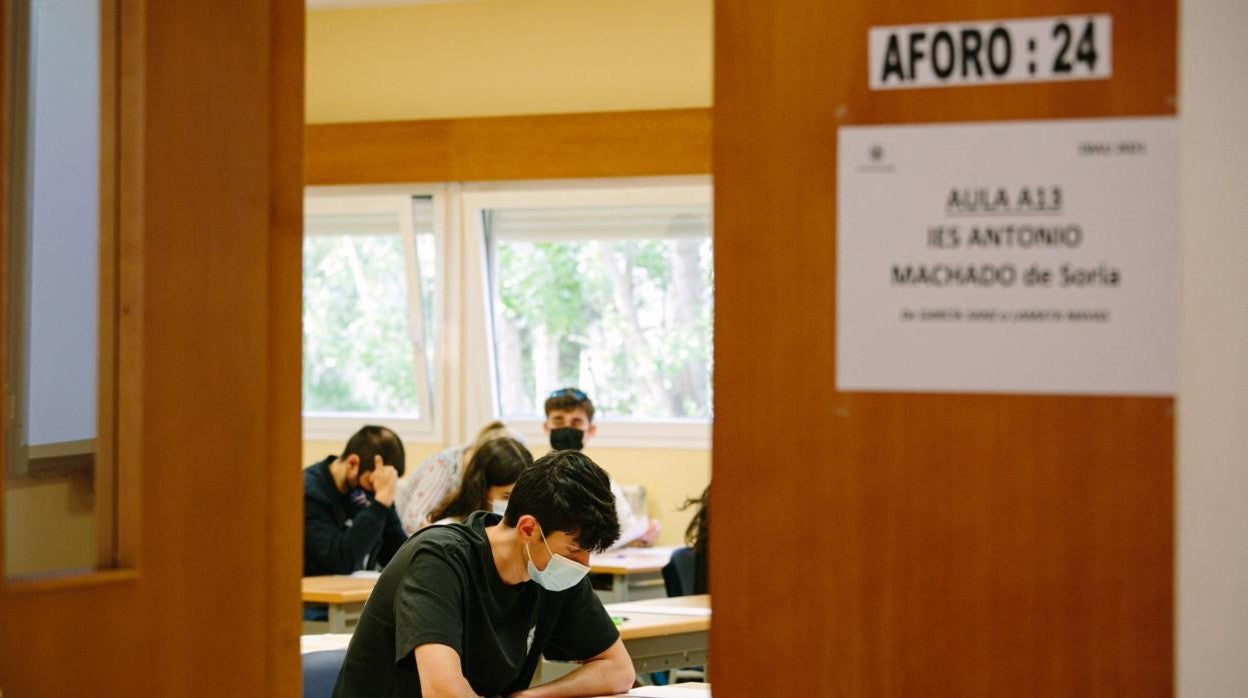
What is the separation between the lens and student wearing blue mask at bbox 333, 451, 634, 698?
290 cm

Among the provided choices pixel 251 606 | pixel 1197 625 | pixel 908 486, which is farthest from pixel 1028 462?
pixel 251 606

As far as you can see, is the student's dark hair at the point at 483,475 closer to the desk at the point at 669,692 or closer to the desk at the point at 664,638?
the desk at the point at 664,638

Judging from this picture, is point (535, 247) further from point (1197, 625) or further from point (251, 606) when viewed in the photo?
point (1197, 625)

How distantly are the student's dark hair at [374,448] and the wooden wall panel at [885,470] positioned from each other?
4.33 meters

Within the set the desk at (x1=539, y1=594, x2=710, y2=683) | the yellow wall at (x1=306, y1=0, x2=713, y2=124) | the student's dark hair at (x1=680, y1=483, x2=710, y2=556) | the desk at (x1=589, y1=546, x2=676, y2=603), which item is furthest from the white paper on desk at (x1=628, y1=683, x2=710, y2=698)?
the yellow wall at (x1=306, y1=0, x2=713, y2=124)

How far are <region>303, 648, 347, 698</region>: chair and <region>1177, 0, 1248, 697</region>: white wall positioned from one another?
2259 mm

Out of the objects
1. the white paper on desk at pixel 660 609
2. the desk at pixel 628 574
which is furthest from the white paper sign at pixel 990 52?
the desk at pixel 628 574

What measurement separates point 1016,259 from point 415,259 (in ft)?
22.2

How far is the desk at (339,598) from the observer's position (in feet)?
16.9

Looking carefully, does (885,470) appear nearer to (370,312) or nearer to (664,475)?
(664,475)

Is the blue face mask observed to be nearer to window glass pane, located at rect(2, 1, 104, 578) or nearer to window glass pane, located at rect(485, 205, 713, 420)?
window glass pane, located at rect(2, 1, 104, 578)

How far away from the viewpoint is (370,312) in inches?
326

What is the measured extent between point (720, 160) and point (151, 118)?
2.70 ft

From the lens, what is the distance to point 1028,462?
155cm
